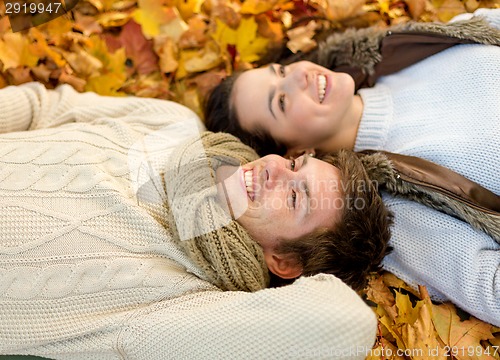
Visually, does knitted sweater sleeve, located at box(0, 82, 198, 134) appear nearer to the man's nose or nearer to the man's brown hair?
the man's nose

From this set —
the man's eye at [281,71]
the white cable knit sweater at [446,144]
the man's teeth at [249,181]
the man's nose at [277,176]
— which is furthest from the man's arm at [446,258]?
the man's eye at [281,71]

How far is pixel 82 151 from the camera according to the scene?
5.57ft

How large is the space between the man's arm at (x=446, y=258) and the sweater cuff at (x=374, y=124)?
1.00 ft

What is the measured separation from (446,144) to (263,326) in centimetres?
100

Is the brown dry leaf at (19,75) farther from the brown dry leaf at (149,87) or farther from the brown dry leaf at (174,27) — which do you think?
the brown dry leaf at (174,27)

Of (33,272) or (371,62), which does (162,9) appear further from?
(33,272)

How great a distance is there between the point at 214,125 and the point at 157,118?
32cm

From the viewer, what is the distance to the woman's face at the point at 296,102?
6.34 ft

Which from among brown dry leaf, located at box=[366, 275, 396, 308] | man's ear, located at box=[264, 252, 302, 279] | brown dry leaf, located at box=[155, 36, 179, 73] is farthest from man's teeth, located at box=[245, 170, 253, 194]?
brown dry leaf, located at box=[155, 36, 179, 73]

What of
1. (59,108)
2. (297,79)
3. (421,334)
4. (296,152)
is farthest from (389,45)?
(59,108)

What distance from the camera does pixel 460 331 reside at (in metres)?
1.64

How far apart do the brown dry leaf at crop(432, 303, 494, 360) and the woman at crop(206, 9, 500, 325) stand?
5 cm

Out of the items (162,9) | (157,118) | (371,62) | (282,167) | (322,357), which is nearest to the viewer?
(322,357)

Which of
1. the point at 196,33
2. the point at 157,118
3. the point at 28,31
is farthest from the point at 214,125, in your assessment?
the point at 28,31
